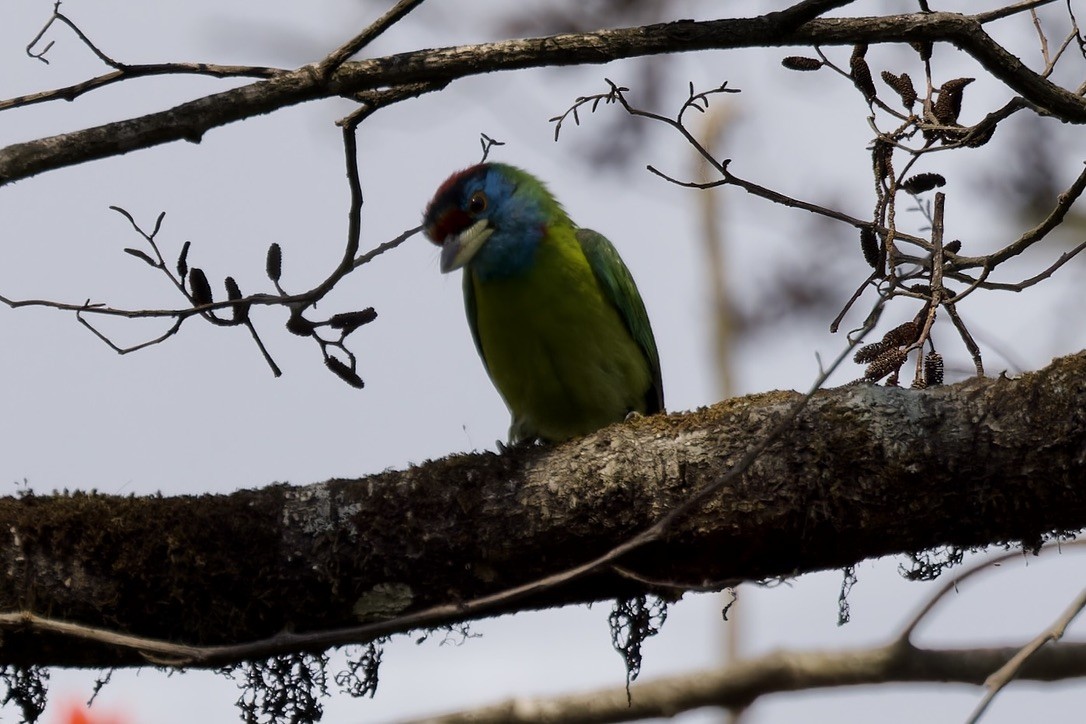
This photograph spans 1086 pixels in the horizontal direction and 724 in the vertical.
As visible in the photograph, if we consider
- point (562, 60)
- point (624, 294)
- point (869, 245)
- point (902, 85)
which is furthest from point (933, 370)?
point (624, 294)

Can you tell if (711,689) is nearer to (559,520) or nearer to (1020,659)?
(559,520)

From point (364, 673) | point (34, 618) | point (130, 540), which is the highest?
point (130, 540)

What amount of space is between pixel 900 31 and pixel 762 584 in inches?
53.0

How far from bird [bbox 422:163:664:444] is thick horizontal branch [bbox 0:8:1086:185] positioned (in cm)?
185

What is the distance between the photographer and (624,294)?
5000 mm

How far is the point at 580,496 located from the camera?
3.18 metres

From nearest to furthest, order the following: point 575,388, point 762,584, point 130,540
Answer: point 762,584
point 130,540
point 575,388

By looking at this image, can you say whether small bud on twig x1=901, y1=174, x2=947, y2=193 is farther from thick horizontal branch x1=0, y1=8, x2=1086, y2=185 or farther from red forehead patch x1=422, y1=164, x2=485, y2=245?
red forehead patch x1=422, y1=164, x2=485, y2=245

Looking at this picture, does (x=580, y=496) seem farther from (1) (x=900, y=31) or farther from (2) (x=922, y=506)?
(1) (x=900, y=31)

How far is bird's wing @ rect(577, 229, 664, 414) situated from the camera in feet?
16.2

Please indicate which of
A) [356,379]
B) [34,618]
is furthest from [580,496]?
[34,618]

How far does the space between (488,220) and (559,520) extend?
2.08 meters

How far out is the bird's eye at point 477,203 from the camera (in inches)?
197

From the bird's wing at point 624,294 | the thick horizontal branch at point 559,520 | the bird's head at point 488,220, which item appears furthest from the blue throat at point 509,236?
the thick horizontal branch at point 559,520
